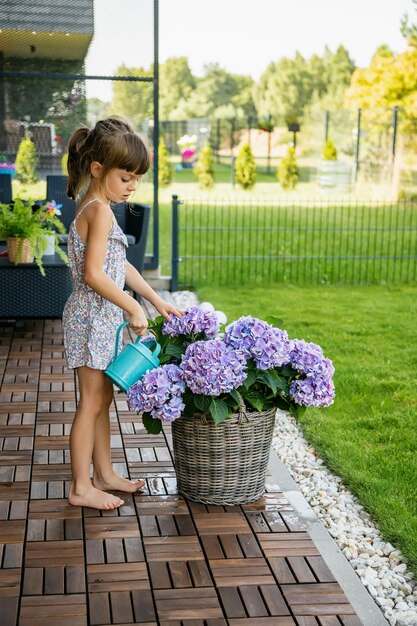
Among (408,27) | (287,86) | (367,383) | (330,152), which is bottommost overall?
(367,383)

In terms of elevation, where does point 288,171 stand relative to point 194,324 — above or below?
below

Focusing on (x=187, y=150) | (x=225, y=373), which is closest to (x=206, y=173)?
(x=187, y=150)

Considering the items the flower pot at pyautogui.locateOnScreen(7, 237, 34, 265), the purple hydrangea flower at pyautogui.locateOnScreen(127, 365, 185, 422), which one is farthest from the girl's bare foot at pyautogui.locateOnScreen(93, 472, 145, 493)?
the flower pot at pyautogui.locateOnScreen(7, 237, 34, 265)

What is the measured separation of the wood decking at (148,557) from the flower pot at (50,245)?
8.39 ft

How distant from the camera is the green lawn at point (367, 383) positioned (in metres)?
3.43

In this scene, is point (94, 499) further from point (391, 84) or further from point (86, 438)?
point (391, 84)

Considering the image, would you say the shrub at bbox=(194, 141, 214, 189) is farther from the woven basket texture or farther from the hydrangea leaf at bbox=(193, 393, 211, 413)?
the hydrangea leaf at bbox=(193, 393, 211, 413)

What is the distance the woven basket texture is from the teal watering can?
0.84 ft

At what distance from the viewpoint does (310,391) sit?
3.17 metres

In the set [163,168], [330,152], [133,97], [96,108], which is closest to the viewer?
[133,97]

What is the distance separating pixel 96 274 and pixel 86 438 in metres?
Result: 0.63

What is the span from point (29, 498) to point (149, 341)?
762mm

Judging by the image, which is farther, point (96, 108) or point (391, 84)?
point (391, 84)

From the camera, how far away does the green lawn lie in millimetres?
3426
